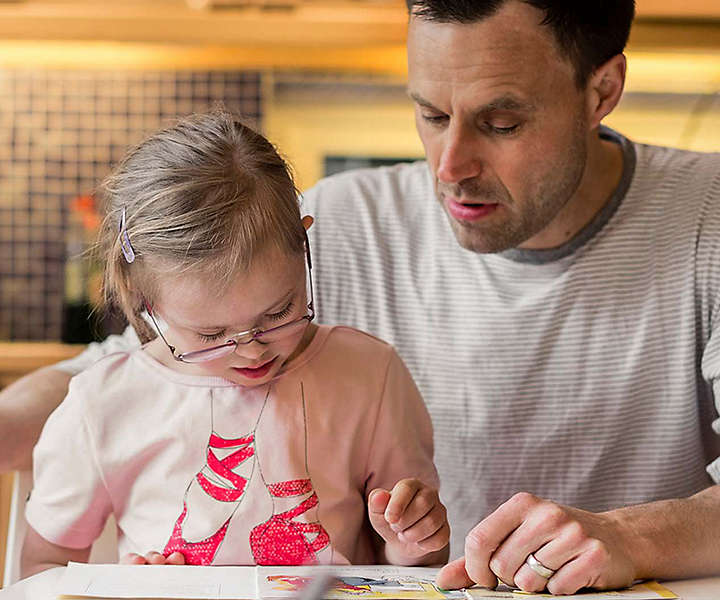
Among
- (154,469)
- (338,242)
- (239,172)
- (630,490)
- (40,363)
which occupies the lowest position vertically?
(40,363)

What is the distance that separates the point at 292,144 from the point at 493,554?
198 cm

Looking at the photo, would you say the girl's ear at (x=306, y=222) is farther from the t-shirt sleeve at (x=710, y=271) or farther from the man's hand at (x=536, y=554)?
the t-shirt sleeve at (x=710, y=271)

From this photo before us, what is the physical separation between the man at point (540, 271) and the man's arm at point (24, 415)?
0.43 meters

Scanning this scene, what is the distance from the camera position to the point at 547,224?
4.71ft

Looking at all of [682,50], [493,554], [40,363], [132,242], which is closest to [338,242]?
[132,242]

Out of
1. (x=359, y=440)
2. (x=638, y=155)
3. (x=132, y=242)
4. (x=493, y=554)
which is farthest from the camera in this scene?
(x=638, y=155)

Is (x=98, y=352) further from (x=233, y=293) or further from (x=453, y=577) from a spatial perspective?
(x=453, y=577)

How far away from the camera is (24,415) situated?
4.20ft

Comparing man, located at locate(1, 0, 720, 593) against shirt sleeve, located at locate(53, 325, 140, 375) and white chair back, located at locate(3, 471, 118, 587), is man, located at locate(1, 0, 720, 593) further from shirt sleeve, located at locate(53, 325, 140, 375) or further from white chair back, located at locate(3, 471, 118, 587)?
white chair back, located at locate(3, 471, 118, 587)

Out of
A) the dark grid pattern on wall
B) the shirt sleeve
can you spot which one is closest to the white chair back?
the shirt sleeve

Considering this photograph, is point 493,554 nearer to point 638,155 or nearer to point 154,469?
point 154,469

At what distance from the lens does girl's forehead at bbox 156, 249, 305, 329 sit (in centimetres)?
102

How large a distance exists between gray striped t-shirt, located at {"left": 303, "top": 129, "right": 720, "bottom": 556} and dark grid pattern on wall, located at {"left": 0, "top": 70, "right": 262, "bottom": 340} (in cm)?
143

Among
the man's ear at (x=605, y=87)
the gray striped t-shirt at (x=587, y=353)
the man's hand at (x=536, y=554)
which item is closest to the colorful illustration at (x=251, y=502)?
the man's hand at (x=536, y=554)
